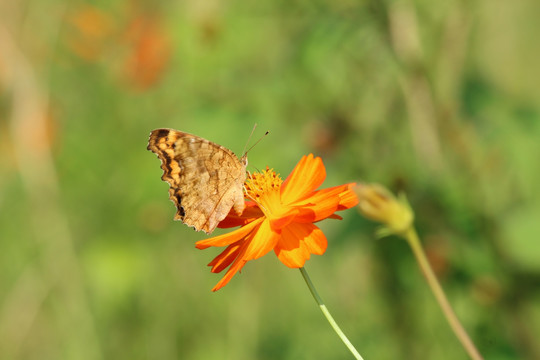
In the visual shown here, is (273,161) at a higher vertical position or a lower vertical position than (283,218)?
higher

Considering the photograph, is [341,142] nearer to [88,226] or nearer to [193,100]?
[193,100]

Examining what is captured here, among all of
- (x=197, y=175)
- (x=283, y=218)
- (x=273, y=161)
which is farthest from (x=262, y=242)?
(x=273, y=161)

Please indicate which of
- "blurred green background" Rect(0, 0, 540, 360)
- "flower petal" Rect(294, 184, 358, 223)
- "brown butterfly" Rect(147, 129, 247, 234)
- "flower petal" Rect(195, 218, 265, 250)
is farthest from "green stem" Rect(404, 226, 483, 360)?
"blurred green background" Rect(0, 0, 540, 360)

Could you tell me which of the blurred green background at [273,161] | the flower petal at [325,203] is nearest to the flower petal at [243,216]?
the flower petal at [325,203]

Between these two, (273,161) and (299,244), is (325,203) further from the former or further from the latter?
(273,161)

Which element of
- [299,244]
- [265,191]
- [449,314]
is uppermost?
[265,191]
